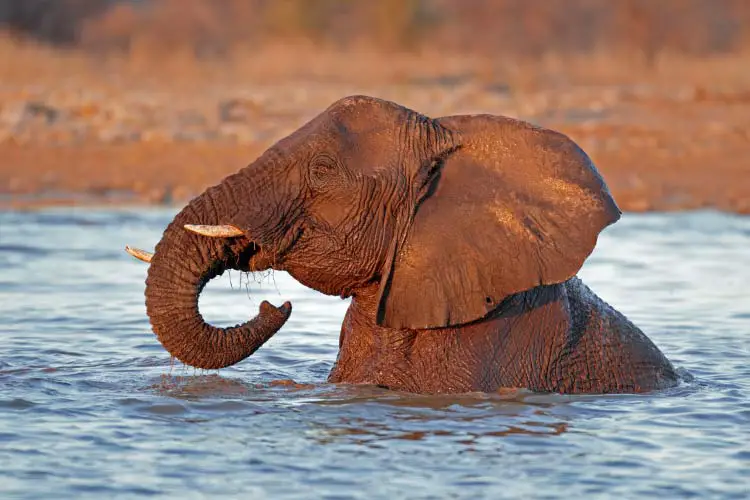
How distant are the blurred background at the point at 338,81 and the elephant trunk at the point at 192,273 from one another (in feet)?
32.7

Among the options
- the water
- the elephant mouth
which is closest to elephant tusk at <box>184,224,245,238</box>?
the elephant mouth

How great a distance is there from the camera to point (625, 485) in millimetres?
6027

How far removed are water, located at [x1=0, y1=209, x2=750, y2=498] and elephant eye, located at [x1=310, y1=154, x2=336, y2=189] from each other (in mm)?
576

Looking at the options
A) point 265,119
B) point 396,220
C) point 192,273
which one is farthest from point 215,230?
point 265,119

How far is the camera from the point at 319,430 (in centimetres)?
666

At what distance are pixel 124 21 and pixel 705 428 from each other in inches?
1229

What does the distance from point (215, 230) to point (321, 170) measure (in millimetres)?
508

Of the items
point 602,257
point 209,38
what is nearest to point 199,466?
point 602,257

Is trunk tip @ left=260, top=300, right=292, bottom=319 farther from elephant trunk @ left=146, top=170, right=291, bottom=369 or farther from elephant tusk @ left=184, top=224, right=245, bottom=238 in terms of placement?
elephant tusk @ left=184, top=224, right=245, bottom=238

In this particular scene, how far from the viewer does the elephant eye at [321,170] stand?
6.24 meters

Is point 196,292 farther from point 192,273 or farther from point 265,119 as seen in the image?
point 265,119

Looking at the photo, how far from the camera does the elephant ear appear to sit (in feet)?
20.9

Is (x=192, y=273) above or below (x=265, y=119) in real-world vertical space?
below

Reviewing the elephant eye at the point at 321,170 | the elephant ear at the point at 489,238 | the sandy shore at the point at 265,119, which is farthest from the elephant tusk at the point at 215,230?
the sandy shore at the point at 265,119
